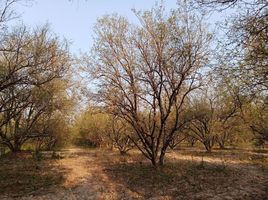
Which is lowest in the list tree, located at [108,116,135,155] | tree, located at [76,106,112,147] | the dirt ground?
the dirt ground

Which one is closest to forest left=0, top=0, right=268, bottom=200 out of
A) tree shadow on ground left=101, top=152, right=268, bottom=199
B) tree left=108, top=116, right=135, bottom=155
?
tree shadow on ground left=101, top=152, right=268, bottom=199

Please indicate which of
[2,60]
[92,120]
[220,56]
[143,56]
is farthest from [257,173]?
[92,120]

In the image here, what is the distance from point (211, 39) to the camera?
16.2 metres

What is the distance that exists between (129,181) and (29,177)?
4.98 meters

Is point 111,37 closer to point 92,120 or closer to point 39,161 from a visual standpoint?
point 39,161

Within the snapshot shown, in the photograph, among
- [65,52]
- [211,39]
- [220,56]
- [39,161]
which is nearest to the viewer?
[220,56]

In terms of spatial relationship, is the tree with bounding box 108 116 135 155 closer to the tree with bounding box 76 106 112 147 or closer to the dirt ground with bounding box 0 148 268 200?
the tree with bounding box 76 106 112 147

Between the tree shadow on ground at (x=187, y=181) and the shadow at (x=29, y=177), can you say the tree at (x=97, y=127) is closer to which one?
the shadow at (x=29, y=177)

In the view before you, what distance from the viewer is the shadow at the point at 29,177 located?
1337 cm

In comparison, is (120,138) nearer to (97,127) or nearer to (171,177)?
(97,127)

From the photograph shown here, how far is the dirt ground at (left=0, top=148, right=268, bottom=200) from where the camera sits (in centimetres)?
1261

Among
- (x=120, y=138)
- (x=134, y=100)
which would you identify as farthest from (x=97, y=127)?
(x=134, y=100)

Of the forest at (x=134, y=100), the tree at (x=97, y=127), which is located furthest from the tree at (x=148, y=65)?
the tree at (x=97, y=127)

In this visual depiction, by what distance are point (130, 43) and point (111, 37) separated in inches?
42.0
